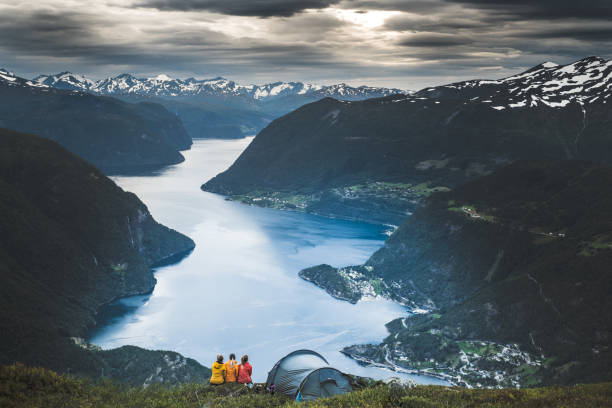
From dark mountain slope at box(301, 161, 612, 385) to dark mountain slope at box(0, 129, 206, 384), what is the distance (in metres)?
44.1

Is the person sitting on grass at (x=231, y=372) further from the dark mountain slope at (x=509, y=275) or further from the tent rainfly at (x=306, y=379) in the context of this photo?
the dark mountain slope at (x=509, y=275)

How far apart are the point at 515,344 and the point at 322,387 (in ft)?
200

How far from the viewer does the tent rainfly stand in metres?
36.4

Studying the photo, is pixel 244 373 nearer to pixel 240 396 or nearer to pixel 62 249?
pixel 240 396

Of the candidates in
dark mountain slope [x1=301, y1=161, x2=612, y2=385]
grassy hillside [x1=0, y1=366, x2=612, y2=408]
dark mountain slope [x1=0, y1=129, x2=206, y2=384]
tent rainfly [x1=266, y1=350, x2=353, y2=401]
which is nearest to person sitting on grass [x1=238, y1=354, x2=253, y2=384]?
grassy hillside [x1=0, y1=366, x2=612, y2=408]

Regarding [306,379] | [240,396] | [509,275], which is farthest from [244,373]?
[509,275]

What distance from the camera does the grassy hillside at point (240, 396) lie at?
31.6 meters

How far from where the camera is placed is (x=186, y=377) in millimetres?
78750

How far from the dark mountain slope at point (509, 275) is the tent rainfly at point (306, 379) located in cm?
4898

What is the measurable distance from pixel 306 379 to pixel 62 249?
100229mm

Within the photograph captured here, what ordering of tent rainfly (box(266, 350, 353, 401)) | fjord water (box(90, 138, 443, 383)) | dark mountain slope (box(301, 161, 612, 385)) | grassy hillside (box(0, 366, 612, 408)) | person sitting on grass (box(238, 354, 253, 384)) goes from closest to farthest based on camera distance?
grassy hillside (box(0, 366, 612, 408)) < tent rainfly (box(266, 350, 353, 401)) < person sitting on grass (box(238, 354, 253, 384)) < dark mountain slope (box(301, 161, 612, 385)) < fjord water (box(90, 138, 443, 383))

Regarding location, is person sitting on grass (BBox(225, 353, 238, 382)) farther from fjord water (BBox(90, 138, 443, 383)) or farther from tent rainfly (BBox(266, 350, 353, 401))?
fjord water (BBox(90, 138, 443, 383))

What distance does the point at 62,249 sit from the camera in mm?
121500

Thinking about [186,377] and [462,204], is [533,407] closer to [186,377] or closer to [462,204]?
[186,377]
